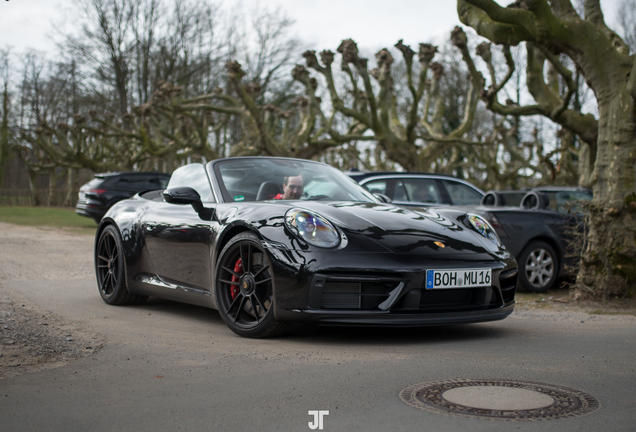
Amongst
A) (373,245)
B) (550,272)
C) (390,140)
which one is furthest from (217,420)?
(390,140)

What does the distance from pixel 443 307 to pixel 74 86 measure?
38612 mm

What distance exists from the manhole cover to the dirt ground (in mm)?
2155

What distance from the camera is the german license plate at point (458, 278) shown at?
454cm

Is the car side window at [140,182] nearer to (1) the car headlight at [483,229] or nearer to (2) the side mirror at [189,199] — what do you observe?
(2) the side mirror at [189,199]

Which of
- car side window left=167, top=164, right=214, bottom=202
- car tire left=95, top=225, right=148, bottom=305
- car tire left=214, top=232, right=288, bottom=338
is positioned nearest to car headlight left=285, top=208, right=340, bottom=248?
car tire left=214, top=232, right=288, bottom=338

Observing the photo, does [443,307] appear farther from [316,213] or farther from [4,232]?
[4,232]

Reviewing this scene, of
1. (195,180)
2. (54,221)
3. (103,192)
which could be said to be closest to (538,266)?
(195,180)

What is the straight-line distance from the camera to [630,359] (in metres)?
4.24

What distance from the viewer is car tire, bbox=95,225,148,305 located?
6.56 m

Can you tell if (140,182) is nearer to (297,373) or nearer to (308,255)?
(308,255)

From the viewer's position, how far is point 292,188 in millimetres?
5832

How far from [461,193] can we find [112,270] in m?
5.75

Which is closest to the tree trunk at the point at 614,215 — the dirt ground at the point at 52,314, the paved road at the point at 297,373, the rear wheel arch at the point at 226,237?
the dirt ground at the point at 52,314

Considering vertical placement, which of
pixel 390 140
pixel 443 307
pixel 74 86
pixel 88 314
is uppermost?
pixel 74 86
